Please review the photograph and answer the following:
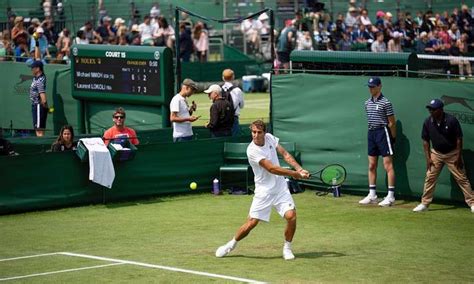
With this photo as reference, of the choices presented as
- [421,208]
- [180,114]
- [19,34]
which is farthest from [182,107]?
[19,34]

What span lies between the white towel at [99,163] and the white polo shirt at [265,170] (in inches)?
200

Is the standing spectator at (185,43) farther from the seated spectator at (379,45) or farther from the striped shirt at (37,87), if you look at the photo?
the striped shirt at (37,87)

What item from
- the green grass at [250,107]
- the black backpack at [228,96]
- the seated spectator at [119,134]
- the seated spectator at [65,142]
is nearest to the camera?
the seated spectator at [65,142]

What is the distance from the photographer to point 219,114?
2067 cm

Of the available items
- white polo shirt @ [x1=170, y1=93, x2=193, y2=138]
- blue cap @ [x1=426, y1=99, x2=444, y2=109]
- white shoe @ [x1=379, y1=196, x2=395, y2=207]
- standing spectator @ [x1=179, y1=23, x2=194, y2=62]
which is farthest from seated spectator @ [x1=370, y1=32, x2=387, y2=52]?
blue cap @ [x1=426, y1=99, x2=444, y2=109]

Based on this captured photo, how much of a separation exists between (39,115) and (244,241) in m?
10.6

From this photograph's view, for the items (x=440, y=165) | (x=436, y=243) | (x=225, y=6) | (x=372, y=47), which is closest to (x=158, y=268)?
(x=436, y=243)

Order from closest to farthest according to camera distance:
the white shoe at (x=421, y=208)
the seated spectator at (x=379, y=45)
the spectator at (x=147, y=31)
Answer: the white shoe at (x=421, y=208) < the spectator at (x=147, y=31) < the seated spectator at (x=379, y=45)

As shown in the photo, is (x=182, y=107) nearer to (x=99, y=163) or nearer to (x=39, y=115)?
(x=99, y=163)

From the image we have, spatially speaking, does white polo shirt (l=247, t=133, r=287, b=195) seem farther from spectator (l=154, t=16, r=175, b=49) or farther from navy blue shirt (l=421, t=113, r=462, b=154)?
spectator (l=154, t=16, r=175, b=49)

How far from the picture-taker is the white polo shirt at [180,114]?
2033 cm

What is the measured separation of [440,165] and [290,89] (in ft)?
13.9

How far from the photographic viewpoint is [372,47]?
38.8 m

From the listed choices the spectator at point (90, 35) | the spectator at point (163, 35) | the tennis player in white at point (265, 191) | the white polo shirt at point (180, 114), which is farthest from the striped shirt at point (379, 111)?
the spectator at point (163, 35)
